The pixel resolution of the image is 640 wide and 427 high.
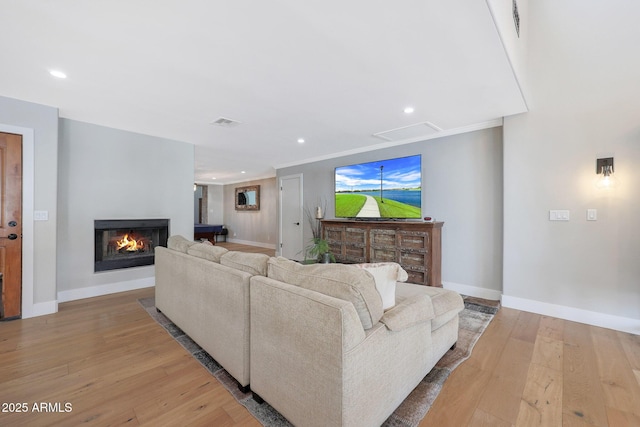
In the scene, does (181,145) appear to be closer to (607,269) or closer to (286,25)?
(286,25)

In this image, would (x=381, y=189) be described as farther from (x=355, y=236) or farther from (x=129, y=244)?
(x=129, y=244)

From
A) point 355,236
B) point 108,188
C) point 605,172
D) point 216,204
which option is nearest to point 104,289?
point 108,188

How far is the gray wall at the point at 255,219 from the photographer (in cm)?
821

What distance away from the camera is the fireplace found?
376cm

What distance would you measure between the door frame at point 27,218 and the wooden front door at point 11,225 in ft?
0.10

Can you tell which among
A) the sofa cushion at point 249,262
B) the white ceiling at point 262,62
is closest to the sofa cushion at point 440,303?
the sofa cushion at point 249,262

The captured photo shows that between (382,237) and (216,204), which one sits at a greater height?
(216,204)

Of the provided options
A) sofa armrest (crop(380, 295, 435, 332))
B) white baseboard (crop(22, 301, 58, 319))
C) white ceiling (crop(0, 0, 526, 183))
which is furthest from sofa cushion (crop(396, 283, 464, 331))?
white baseboard (crop(22, 301, 58, 319))

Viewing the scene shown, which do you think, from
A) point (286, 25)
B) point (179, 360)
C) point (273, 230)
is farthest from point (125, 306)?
point (273, 230)

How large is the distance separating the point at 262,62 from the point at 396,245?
2883mm

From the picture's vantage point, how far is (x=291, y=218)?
6.32 metres

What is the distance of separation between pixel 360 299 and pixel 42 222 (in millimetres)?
3732

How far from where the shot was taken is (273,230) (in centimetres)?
820

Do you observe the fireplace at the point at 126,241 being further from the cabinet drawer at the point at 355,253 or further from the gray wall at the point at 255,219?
the gray wall at the point at 255,219
